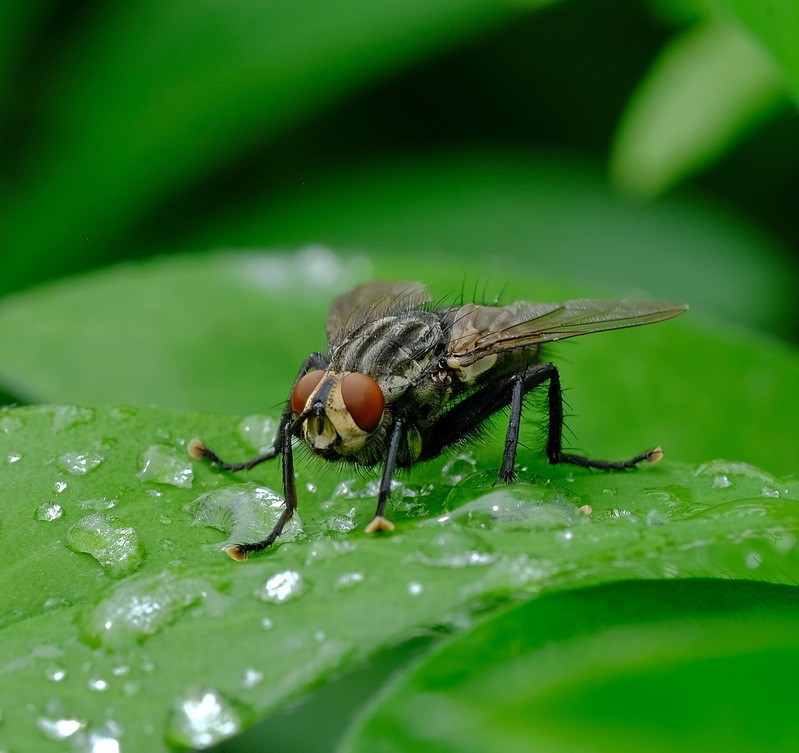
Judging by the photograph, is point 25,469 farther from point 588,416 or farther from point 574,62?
point 574,62

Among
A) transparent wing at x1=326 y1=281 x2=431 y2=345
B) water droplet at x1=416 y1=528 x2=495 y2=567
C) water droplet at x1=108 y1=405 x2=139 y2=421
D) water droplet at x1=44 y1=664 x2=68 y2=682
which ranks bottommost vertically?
water droplet at x1=44 y1=664 x2=68 y2=682

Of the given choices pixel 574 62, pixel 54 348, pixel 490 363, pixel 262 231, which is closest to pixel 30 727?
pixel 490 363

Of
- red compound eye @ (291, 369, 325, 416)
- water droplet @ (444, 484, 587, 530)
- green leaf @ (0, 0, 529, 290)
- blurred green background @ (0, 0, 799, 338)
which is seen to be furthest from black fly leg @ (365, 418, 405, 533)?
green leaf @ (0, 0, 529, 290)

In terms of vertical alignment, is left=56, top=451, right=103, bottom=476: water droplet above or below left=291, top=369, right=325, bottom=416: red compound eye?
below

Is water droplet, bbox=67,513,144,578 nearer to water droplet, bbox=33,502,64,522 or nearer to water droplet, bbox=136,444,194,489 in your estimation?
water droplet, bbox=33,502,64,522

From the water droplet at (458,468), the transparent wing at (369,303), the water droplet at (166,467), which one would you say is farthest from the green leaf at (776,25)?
the water droplet at (166,467)
